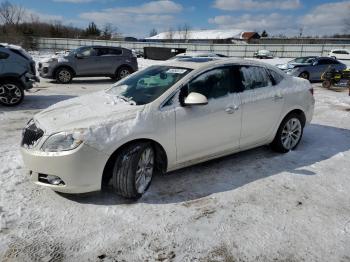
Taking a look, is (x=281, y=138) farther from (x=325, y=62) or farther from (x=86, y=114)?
(x=325, y=62)

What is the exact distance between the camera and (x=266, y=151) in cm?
551

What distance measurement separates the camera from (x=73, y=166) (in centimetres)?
334

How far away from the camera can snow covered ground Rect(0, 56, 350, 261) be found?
2947 mm

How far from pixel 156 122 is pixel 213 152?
1.03m

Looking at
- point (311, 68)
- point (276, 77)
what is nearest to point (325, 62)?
point (311, 68)

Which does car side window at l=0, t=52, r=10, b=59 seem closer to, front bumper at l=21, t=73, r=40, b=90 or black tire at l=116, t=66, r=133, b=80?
front bumper at l=21, t=73, r=40, b=90

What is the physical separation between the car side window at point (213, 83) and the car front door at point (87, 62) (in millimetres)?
10627

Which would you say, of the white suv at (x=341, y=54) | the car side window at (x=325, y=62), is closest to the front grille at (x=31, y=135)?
the car side window at (x=325, y=62)

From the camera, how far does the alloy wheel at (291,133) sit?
5348 mm

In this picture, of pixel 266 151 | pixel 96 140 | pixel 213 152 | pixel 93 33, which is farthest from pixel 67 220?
pixel 93 33

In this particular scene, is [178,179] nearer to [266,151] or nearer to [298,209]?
[298,209]

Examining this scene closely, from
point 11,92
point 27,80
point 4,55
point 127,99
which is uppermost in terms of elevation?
point 4,55

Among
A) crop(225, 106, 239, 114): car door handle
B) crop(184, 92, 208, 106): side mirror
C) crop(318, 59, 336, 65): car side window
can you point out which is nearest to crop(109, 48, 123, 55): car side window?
crop(318, 59, 336, 65): car side window

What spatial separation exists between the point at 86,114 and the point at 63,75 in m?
10.8
